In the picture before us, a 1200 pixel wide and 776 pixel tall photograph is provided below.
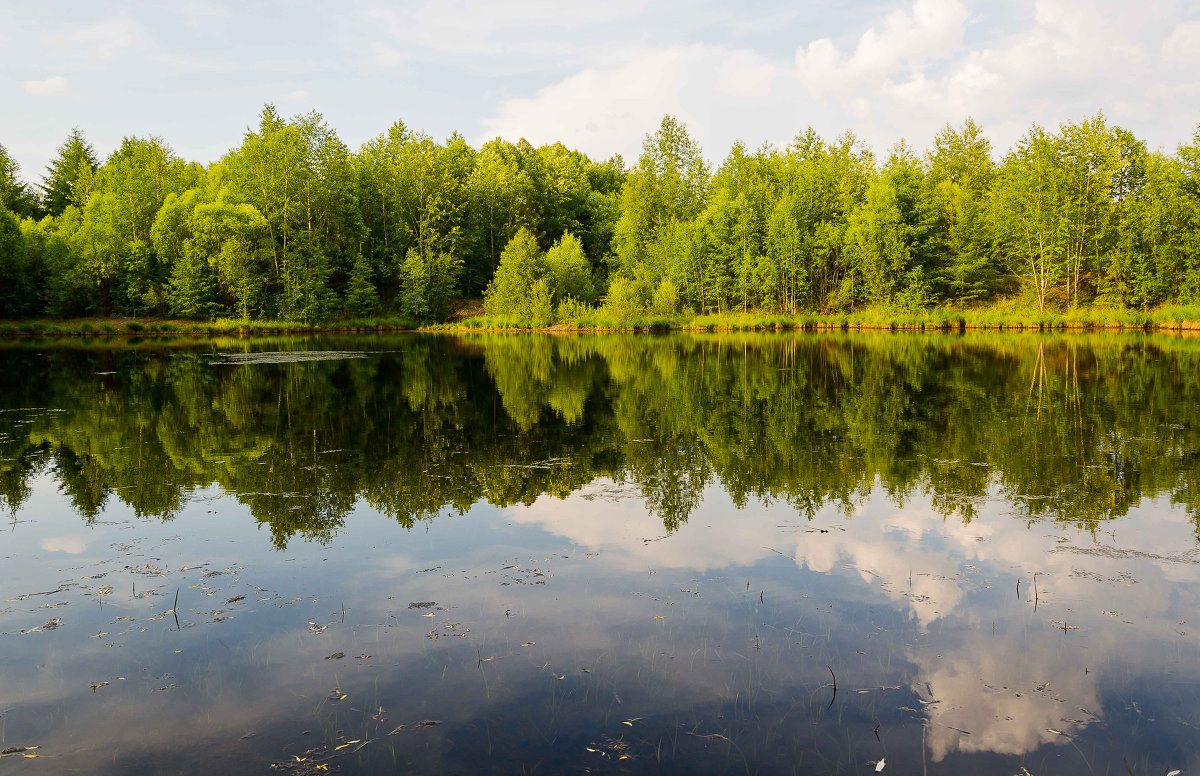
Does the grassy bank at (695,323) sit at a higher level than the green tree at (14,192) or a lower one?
lower

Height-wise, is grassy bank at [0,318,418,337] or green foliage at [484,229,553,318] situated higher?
green foliage at [484,229,553,318]

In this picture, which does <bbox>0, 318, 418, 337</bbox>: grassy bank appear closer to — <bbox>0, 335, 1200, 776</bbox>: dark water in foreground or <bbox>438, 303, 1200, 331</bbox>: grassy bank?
<bbox>438, 303, 1200, 331</bbox>: grassy bank

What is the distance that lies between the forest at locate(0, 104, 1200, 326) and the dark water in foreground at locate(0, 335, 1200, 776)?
46.4 meters

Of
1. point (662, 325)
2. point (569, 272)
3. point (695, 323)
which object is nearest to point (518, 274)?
point (569, 272)

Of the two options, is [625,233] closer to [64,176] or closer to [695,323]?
[695,323]

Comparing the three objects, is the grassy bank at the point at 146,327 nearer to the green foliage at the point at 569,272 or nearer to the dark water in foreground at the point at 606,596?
the green foliage at the point at 569,272

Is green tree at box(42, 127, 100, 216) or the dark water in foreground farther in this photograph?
green tree at box(42, 127, 100, 216)

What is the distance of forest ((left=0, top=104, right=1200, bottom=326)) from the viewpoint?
55.2 metres

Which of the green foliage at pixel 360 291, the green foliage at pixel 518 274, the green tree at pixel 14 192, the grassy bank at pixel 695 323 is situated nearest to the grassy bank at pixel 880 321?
the grassy bank at pixel 695 323

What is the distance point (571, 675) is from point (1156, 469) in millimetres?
10693

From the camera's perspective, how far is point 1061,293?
2336 inches

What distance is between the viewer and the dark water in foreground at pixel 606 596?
462 cm

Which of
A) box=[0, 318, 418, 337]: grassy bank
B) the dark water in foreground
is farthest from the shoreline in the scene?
the dark water in foreground

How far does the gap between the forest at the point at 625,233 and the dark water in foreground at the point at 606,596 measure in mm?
46419
